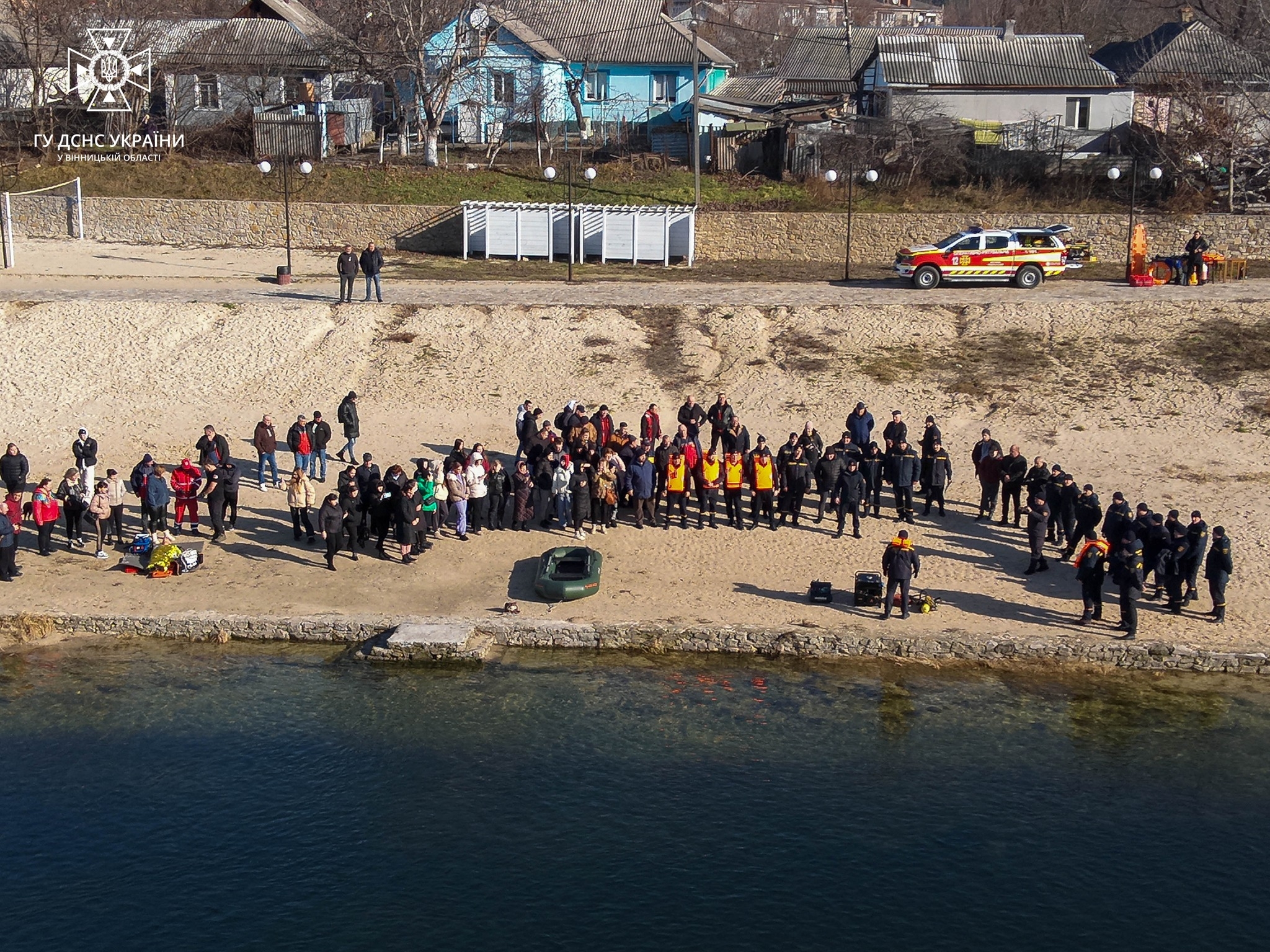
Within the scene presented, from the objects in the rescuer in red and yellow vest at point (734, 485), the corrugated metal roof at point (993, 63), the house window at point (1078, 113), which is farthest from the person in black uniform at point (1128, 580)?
the corrugated metal roof at point (993, 63)

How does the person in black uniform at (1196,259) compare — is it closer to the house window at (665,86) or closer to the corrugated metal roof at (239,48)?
the house window at (665,86)

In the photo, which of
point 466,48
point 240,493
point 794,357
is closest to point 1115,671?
point 794,357

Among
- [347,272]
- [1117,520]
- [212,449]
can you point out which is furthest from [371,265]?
[1117,520]

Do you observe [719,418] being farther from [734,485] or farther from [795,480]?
[795,480]

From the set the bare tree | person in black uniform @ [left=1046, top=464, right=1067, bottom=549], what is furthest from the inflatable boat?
the bare tree

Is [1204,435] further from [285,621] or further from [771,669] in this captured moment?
[285,621]

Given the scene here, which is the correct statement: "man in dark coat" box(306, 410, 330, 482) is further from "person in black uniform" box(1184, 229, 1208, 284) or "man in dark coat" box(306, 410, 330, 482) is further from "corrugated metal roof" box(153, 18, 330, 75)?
"corrugated metal roof" box(153, 18, 330, 75)
